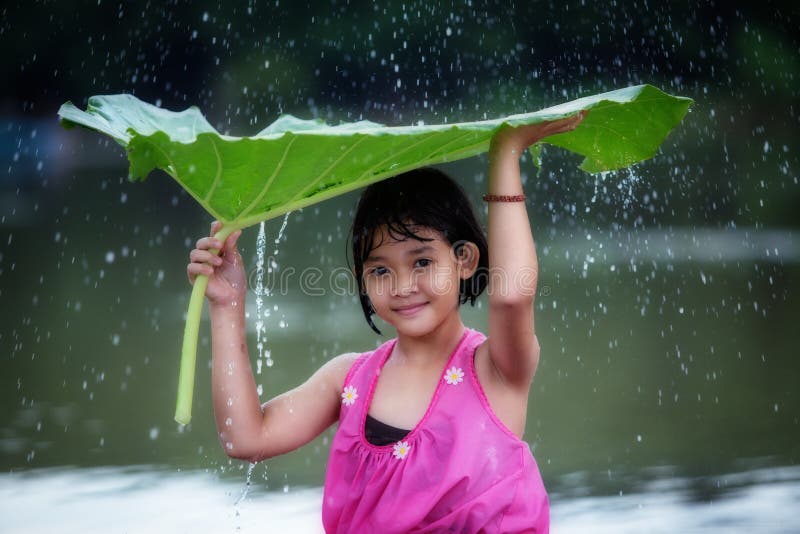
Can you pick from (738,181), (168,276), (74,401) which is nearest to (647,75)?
Result: (738,181)

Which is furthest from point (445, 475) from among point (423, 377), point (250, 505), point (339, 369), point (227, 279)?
point (250, 505)

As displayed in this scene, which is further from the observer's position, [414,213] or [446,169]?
[446,169]

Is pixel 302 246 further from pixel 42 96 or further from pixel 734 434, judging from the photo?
pixel 734 434

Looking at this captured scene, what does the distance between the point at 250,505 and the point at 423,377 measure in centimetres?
137

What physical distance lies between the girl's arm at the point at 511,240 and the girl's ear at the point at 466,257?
0.16m

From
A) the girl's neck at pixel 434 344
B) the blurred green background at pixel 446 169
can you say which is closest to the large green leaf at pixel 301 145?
the girl's neck at pixel 434 344

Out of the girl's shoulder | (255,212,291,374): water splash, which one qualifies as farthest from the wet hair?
(255,212,291,374): water splash

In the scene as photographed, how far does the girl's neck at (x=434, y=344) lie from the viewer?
1417 millimetres

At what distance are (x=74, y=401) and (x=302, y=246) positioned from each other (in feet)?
9.45

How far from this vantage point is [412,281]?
136 cm

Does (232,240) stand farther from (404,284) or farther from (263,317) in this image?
(263,317)

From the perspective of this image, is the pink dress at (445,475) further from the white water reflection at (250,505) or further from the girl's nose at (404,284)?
the white water reflection at (250,505)

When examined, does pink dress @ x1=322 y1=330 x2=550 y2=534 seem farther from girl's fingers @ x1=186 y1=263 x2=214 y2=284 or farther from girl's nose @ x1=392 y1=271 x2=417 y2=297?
girl's fingers @ x1=186 y1=263 x2=214 y2=284

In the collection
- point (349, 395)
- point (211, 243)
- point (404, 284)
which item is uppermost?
point (211, 243)
